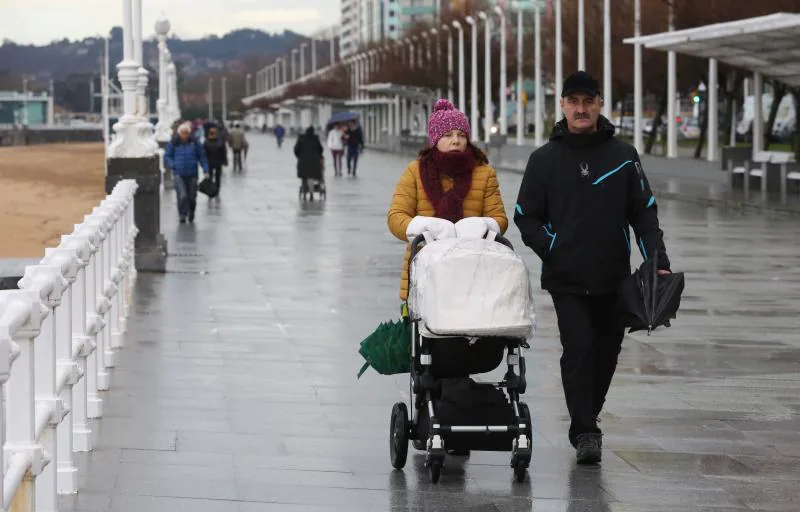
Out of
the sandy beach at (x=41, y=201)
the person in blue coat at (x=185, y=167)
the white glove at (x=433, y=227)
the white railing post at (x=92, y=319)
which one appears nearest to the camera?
the white glove at (x=433, y=227)

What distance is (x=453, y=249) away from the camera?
23.6 ft

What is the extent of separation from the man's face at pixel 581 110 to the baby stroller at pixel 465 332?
703 millimetres

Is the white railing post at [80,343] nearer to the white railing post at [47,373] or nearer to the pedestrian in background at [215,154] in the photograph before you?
the white railing post at [47,373]

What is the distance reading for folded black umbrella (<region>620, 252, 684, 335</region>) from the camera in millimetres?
7660

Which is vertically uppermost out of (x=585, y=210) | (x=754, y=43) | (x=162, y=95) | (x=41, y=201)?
(x=754, y=43)

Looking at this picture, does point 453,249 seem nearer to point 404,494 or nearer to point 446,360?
point 446,360

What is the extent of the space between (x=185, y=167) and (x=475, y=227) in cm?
2031

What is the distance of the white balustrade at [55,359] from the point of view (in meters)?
4.88

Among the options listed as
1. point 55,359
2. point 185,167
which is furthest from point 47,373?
point 185,167

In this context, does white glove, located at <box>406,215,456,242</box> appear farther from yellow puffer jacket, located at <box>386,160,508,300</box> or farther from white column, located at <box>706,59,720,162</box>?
white column, located at <box>706,59,720,162</box>

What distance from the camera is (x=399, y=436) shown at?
7.72m

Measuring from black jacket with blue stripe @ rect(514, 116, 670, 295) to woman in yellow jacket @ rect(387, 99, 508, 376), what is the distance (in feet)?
0.66

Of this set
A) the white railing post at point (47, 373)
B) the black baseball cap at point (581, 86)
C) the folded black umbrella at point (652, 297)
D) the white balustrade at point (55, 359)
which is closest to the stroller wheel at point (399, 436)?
the folded black umbrella at point (652, 297)

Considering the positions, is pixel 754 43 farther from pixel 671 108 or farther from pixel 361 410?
pixel 361 410
